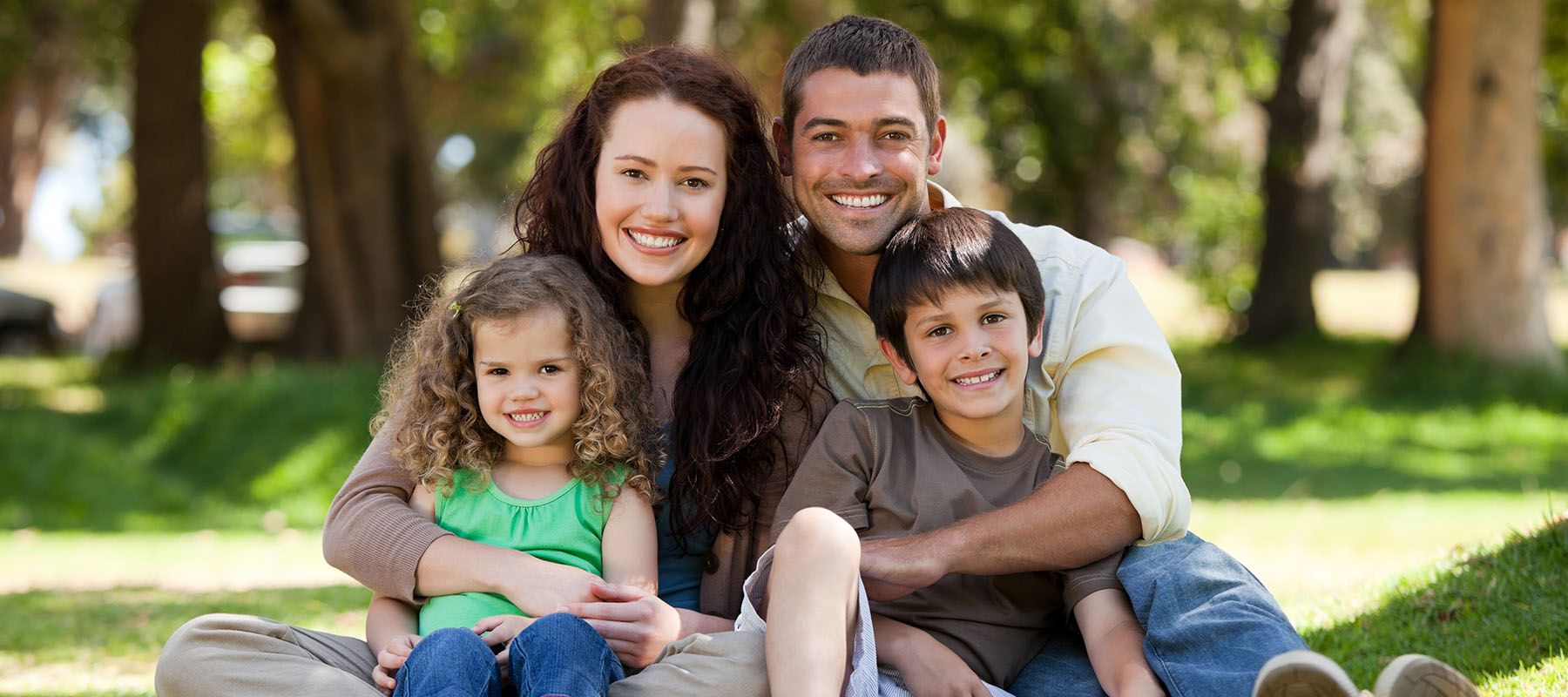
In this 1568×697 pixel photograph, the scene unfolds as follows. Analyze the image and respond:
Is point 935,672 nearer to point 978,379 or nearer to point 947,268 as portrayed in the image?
point 978,379

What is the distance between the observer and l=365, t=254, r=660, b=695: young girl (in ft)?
10.5

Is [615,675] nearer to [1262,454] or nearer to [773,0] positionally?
[1262,454]

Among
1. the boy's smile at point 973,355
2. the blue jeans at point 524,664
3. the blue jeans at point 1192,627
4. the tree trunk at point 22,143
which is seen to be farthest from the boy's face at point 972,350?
the tree trunk at point 22,143

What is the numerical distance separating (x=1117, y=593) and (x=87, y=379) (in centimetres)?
Result: 1296

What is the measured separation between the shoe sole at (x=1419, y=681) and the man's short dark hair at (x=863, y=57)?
173 cm

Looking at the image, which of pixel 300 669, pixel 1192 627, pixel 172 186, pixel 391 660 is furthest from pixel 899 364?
pixel 172 186

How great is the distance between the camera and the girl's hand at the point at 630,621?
2.96 meters

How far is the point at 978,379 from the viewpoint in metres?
3.17

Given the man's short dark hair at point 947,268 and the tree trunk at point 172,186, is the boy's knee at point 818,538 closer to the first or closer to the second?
the man's short dark hair at point 947,268

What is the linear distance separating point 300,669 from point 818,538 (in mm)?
1092

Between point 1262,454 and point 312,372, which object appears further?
point 312,372

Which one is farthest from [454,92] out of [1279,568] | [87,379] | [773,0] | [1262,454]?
[1279,568]

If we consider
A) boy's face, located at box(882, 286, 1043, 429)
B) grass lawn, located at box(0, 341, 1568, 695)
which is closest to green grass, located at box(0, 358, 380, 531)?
grass lawn, located at box(0, 341, 1568, 695)

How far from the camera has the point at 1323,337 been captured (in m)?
13.8
